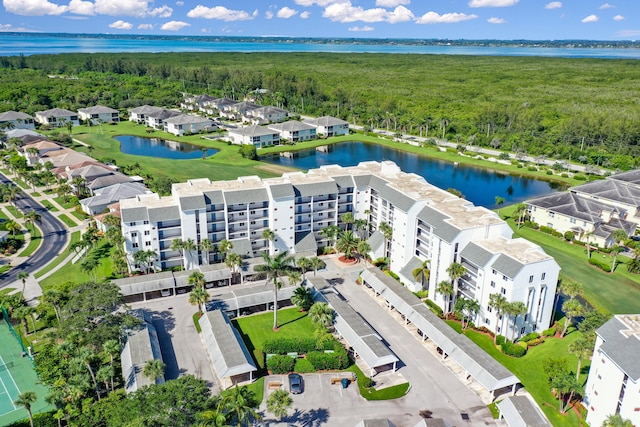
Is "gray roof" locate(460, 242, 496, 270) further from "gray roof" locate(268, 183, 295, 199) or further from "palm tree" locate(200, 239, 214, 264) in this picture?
"palm tree" locate(200, 239, 214, 264)

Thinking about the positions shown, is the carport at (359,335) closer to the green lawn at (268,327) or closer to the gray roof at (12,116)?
the green lawn at (268,327)

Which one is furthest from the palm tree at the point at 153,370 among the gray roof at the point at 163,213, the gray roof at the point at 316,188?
the gray roof at the point at 316,188

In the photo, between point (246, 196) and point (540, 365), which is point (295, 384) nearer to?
point (540, 365)

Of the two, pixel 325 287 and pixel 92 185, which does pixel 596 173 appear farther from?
pixel 92 185


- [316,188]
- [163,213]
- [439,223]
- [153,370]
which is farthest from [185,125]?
[153,370]

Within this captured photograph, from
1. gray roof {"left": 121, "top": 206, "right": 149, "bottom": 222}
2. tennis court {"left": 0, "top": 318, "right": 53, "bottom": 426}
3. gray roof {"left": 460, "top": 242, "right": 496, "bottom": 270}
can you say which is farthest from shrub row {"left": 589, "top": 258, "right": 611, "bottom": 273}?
tennis court {"left": 0, "top": 318, "right": 53, "bottom": 426}

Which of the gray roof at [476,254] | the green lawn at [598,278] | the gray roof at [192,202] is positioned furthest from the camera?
the gray roof at [192,202]
